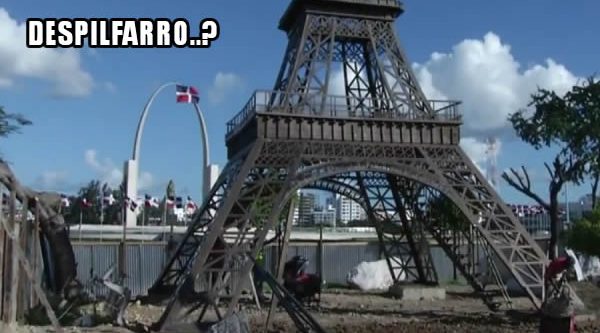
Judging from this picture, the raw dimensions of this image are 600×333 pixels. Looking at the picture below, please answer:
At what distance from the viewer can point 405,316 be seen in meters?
20.5

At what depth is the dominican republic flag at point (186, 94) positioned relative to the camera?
57.0 m

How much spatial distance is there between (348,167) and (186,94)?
37490 mm

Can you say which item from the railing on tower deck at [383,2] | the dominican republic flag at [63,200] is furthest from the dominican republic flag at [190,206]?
the railing on tower deck at [383,2]

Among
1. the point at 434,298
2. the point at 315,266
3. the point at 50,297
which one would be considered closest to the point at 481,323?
the point at 434,298

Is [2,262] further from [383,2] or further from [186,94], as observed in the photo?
[186,94]

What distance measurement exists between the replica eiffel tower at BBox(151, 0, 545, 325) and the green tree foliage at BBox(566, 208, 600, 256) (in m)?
3.95

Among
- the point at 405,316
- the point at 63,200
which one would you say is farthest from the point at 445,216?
the point at 63,200

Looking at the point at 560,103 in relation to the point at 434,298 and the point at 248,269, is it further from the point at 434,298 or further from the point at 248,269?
the point at 248,269

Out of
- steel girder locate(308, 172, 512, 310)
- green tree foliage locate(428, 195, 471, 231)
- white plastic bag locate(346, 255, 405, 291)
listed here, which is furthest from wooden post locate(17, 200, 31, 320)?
white plastic bag locate(346, 255, 405, 291)

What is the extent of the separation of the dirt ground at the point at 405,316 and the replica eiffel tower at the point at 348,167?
2.87 ft

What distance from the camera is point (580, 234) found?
87.9ft

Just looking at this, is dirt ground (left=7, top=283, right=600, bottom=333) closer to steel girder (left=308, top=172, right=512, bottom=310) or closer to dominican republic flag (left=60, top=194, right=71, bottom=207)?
steel girder (left=308, top=172, right=512, bottom=310)

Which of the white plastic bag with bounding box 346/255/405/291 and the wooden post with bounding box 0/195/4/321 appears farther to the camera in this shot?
the white plastic bag with bounding box 346/255/405/291

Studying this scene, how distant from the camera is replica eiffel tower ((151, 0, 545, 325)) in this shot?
20.4 m
